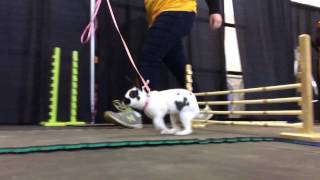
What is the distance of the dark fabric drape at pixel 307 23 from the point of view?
3.32 meters

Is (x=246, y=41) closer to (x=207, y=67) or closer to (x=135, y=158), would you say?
(x=207, y=67)

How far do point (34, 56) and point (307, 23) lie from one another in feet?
8.06

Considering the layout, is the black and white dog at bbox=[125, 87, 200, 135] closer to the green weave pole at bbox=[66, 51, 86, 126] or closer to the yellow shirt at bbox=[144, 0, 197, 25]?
the yellow shirt at bbox=[144, 0, 197, 25]

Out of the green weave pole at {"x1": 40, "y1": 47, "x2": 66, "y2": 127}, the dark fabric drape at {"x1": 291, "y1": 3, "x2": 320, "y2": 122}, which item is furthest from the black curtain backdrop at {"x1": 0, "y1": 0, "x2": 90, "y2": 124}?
the dark fabric drape at {"x1": 291, "y1": 3, "x2": 320, "y2": 122}

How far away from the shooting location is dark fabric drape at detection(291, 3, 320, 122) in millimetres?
3322

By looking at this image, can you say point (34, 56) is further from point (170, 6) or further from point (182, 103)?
point (182, 103)

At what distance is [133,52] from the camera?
2562mm

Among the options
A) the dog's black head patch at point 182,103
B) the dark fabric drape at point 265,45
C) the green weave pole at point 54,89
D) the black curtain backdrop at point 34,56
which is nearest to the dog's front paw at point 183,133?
the dog's black head patch at point 182,103

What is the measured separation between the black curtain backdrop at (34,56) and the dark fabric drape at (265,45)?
125cm

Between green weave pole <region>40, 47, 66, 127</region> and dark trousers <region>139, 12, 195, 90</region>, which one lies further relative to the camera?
green weave pole <region>40, 47, 66, 127</region>

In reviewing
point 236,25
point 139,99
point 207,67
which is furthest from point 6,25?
point 236,25

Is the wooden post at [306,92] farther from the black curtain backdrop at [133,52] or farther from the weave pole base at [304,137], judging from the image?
the black curtain backdrop at [133,52]

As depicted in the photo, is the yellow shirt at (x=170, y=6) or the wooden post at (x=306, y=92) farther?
the yellow shirt at (x=170, y=6)

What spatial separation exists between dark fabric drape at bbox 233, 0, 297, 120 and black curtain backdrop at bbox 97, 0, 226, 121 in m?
0.19
